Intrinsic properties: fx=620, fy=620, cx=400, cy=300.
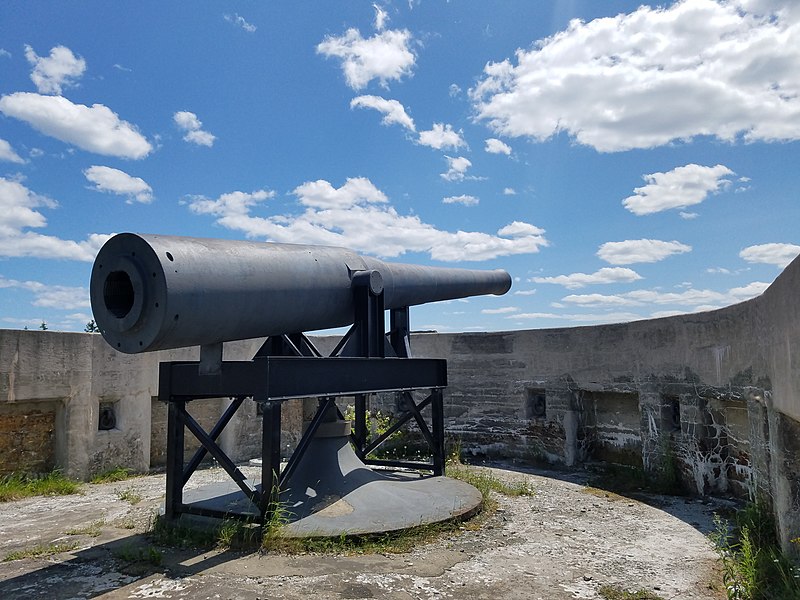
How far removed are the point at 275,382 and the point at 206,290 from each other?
3.70 feet

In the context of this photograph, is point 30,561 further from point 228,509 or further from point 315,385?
point 315,385

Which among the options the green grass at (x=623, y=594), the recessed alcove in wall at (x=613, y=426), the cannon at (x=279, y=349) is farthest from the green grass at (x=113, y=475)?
the green grass at (x=623, y=594)

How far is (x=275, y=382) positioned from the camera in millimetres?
5238

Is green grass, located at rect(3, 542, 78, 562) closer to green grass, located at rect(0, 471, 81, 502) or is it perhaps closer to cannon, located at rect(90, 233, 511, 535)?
cannon, located at rect(90, 233, 511, 535)

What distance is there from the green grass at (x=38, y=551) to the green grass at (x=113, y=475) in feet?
13.1

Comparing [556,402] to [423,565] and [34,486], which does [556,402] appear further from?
[34,486]

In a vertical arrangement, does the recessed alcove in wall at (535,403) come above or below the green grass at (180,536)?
above

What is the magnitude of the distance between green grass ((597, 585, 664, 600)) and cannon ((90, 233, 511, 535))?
73.8 inches

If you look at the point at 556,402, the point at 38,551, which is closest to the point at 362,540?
the point at 38,551

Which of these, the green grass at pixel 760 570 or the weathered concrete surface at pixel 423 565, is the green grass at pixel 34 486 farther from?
the green grass at pixel 760 570

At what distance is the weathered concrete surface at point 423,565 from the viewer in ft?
14.4

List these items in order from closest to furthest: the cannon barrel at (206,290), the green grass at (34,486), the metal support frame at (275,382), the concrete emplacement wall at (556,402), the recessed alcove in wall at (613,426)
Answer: the cannon barrel at (206,290) → the metal support frame at (275,382) → the concrete emplacement wall at (556,402) → the green grass at (34,486) → the recessed alcove in wall at (613,426)

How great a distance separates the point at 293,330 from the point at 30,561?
9.38ft

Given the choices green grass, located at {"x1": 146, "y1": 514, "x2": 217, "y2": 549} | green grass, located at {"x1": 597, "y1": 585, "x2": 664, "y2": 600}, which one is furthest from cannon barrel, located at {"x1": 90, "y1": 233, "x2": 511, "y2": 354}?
green grass, located at {"x1": 597, "y1": 585, "x2": 664, "y2": 600}
